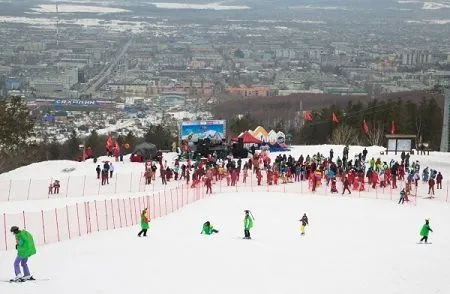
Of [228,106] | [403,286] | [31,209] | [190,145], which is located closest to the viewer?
[403,286]

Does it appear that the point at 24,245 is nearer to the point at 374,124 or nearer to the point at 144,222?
the point at 144,222

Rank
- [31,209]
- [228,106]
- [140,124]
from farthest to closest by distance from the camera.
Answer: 1. [228,106]
2. [140,124]
3. [31,209]

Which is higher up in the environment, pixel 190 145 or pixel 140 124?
pixel 190 145

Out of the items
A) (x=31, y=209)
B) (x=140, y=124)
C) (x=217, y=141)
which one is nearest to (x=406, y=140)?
(x=217, y=141)

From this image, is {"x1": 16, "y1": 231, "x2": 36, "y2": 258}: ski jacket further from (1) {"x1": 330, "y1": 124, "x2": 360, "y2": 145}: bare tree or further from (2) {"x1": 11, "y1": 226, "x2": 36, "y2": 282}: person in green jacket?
(1) {"x1": 330, "y1": 124, "x2": 360, "y2": 145}: bare tree

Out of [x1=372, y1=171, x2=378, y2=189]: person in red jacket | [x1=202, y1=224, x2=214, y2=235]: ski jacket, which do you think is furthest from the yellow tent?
[x1=202, y1=224, x2=214, y2=235]: ski jacket

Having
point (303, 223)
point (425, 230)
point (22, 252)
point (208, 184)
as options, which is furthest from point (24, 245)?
point (208, 184)

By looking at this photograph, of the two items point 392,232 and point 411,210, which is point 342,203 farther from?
point 392,232
